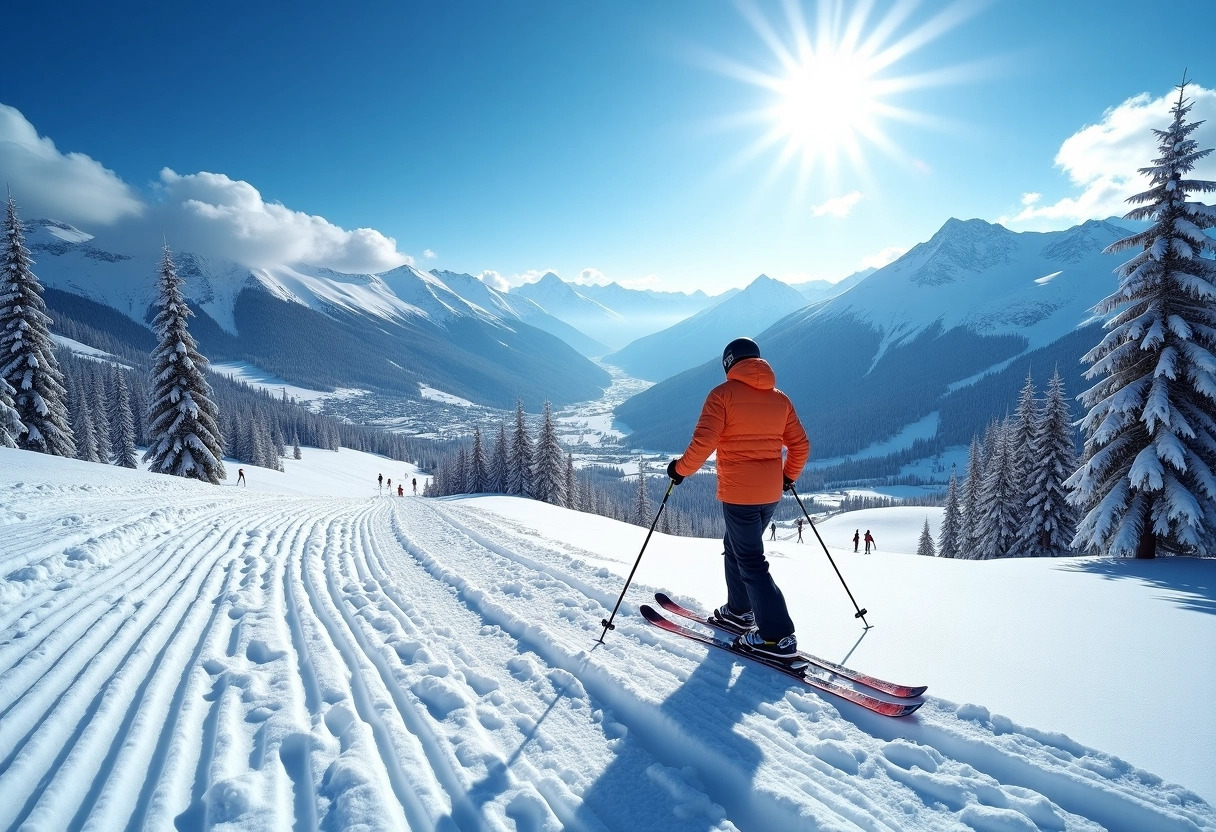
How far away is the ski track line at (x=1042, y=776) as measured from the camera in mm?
2213

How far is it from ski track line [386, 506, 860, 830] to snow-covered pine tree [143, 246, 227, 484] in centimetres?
2710

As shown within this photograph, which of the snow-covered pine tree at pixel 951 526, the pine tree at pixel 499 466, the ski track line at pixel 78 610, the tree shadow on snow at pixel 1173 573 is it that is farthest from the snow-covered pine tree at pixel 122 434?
the snow-covered pine tree at pixel 951 526

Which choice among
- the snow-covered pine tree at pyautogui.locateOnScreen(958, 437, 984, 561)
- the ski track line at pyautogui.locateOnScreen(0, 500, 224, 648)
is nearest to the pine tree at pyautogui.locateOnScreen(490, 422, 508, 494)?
the ski track line at pyautogui.locateOnScreen(0, 500, 224, 648)

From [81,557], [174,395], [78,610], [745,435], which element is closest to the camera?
[745,435]

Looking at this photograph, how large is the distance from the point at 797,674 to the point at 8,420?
33240 millimetres

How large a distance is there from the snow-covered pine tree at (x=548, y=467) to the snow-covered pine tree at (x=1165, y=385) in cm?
2869

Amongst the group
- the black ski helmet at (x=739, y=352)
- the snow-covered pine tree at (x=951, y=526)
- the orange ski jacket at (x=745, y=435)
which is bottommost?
the snow-covered pine tree at (x=951, y=526)

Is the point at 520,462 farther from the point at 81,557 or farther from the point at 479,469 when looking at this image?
the point at 81,557

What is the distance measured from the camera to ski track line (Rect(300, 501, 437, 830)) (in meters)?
2.36

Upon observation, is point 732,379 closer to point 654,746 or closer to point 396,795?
point 654,746

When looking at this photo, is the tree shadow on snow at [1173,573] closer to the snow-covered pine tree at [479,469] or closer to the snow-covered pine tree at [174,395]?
the snow-covered pine tree at [174,395]

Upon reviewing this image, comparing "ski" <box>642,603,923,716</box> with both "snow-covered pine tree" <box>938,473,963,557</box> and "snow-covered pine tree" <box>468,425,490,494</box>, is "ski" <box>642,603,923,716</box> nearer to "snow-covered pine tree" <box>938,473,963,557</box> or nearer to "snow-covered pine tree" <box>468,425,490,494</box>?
"snow-covered pine tree" <box>938,473,963,557</box>

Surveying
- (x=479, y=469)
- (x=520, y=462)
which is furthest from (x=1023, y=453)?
(x=479, y=469)

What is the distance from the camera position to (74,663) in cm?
347
